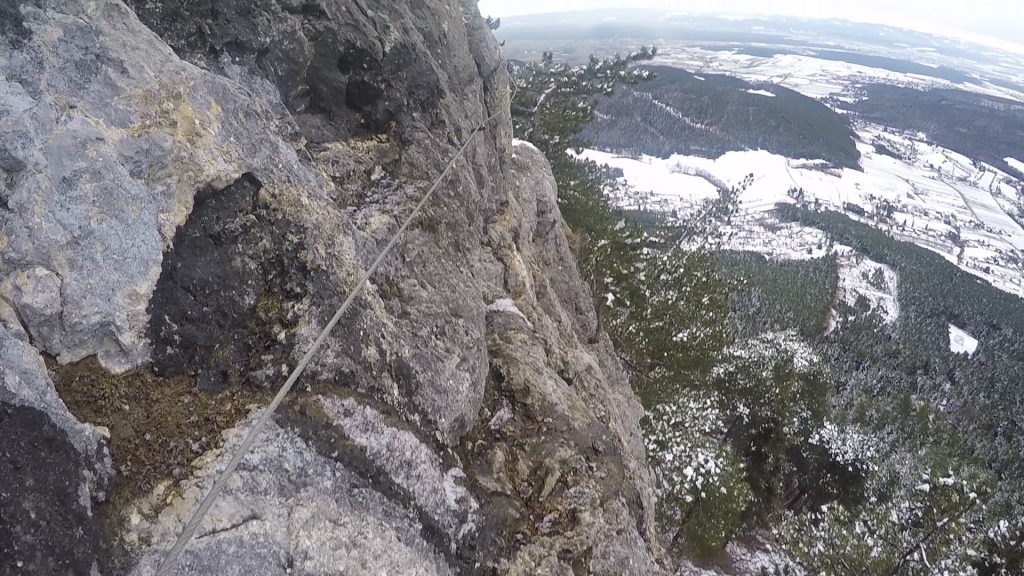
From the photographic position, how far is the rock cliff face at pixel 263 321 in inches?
150

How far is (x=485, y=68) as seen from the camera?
12.2 metres

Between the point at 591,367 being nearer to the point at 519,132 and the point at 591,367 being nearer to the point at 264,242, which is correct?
the point at 264,242

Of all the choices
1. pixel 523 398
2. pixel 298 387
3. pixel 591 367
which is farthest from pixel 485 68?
pixel 298 387

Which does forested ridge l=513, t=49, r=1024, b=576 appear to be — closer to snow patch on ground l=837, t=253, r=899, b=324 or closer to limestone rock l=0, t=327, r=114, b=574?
limestone rock l=0, t=327, r=114, b=574

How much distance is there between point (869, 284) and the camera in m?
143

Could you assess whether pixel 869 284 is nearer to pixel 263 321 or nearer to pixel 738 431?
pixel 738 431

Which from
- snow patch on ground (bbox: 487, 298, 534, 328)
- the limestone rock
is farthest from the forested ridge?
the limestone rock

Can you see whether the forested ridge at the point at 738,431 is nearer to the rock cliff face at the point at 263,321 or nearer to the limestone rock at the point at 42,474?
the rock cliff face at the point at 263,321

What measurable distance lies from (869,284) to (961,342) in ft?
78.3

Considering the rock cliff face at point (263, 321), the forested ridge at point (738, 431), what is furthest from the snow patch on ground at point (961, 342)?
the rock cliff face at point (263, 321)

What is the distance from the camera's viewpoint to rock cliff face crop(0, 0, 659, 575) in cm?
381

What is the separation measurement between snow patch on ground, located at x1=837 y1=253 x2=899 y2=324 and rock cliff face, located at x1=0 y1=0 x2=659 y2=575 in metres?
137

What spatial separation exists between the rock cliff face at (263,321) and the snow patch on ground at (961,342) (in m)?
Result: 143

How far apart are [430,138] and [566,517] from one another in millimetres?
5892
